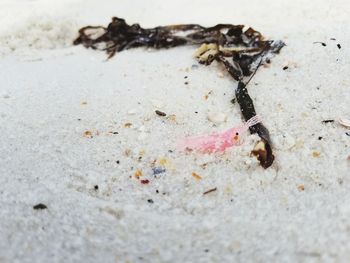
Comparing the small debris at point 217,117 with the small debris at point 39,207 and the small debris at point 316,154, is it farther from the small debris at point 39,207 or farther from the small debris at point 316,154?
the small debris at point 39,207

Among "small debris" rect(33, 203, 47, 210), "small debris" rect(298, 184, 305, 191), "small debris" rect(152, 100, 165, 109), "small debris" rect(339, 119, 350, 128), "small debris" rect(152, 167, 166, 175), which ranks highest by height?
"small debris" rect(339, 119, 350, 128)

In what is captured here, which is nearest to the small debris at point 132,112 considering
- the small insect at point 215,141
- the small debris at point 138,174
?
the small insect at point 215,141

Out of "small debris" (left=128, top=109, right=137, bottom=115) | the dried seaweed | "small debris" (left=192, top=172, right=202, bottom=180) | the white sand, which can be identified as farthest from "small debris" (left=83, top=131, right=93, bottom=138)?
the dried seaweed

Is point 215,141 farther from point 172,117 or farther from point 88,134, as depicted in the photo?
point 88,134

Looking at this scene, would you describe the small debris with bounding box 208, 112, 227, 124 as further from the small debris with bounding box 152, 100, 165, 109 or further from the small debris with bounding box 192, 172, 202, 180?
the small debris with bounding box 192, 172, 202, 180

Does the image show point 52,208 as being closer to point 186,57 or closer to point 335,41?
point 186,57
